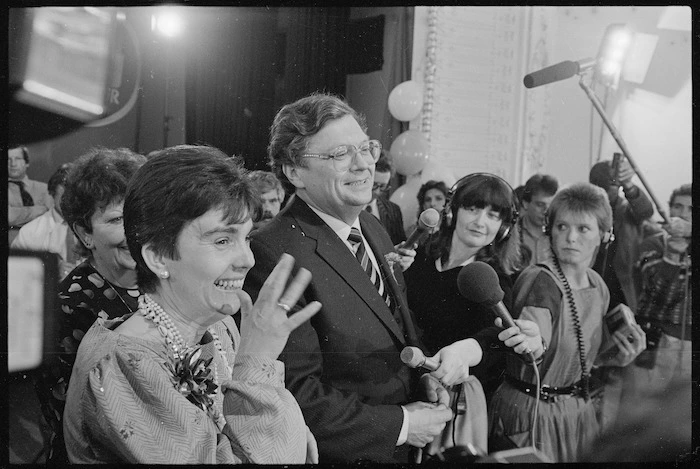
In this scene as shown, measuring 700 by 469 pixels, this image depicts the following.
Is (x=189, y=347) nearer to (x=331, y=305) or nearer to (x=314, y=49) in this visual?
(x=331, y=305)

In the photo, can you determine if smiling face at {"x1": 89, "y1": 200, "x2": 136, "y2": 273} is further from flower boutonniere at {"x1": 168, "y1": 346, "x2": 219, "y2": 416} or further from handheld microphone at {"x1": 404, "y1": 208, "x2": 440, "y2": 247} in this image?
handheld microphone at {"x1": 404, "y1": 208, "x2": 440, "y2": 247}

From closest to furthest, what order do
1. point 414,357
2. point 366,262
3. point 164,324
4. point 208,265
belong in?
point 164,324 < point 208,265 < point 414,357 < point 366,262

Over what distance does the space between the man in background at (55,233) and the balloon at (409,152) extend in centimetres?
100

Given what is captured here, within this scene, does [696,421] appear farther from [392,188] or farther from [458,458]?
[392,188]

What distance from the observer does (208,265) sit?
1.84m

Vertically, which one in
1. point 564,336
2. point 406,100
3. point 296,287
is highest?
point 406,100

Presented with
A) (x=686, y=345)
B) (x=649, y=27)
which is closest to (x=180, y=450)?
(x=686, y=345)

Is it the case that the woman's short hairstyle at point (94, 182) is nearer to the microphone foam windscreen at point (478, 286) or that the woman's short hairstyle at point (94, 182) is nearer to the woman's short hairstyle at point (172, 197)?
the woman's short hairstyle at point (172, 197)

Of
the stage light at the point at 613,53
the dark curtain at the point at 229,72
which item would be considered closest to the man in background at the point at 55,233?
the dark curtain at the point at 229,72

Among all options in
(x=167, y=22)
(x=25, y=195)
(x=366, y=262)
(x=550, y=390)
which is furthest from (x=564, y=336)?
(x=25, y=195)

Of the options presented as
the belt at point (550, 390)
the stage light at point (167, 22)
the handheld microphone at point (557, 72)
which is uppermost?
the stage light at point (167, 22)

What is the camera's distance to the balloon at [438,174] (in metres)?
2.22

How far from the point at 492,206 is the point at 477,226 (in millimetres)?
85

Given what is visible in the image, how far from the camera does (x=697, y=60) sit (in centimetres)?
233
